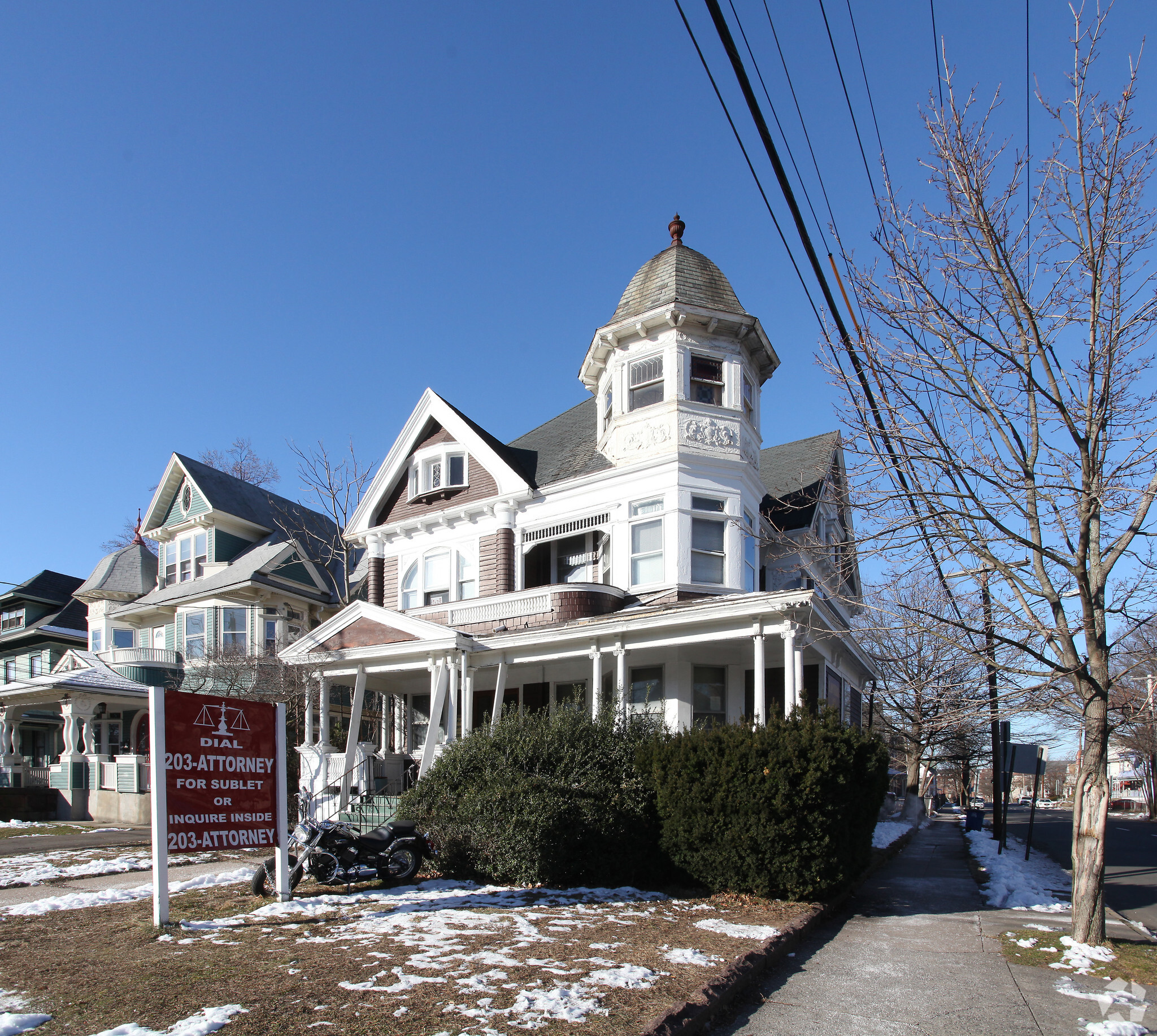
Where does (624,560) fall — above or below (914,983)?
above

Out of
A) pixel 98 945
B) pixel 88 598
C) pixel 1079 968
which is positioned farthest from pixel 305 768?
pixel 88 598

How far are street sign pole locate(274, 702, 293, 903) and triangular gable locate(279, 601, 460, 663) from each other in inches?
273

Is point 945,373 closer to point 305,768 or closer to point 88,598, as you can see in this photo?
point 305,768

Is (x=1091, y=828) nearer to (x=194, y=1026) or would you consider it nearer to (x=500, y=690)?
(x=194, y=1026)

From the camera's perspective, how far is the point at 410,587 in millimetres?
21469

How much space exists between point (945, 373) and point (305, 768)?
48.7 ft

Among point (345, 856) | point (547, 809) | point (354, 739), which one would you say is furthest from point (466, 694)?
point (345, 856)

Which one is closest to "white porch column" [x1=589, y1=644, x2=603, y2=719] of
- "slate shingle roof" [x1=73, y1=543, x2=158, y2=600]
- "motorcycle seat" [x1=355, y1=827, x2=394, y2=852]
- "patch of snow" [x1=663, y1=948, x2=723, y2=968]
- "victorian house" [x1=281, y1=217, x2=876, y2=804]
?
"victorian house" [x1=281, y1=217, x2=876, y2=804]

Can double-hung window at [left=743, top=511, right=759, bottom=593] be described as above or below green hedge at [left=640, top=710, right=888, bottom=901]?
above

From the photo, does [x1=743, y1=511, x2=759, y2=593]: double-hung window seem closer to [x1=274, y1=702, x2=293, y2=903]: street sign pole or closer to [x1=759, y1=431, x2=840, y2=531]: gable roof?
[x1=759, y1=431, x2=840, y2=531]: gable roof

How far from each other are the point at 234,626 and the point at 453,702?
1559cm

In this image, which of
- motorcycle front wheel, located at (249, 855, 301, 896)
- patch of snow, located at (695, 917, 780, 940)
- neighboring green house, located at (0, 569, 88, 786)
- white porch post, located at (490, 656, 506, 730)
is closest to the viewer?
patch of snow, located at (695, 917, 780, 940)

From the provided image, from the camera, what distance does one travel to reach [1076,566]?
28.3 feet

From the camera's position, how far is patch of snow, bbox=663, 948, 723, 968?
284 inches
